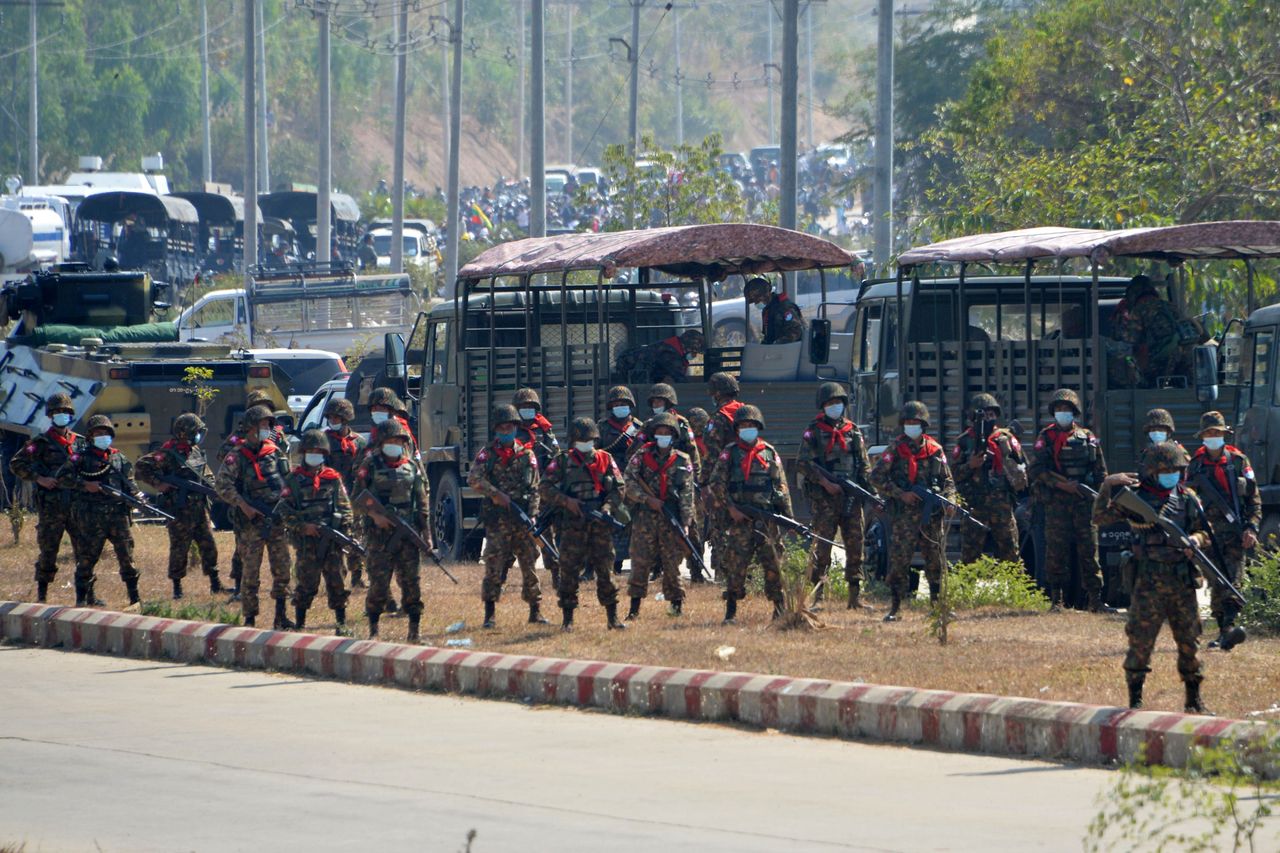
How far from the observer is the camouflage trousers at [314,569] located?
13678mm

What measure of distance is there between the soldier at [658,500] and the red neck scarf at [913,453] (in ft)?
4.49

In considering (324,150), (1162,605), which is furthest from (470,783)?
(324,150)

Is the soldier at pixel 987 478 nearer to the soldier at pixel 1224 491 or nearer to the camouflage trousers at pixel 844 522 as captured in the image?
the camouflage trousers at pixel 844 522

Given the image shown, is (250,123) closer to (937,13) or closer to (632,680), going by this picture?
(937,13)

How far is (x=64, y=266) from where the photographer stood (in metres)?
26.7

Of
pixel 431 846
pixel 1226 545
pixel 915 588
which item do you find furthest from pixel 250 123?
pixel 431 846

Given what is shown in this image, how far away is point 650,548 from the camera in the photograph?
1395cm

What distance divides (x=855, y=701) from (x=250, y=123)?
32831 millimetres

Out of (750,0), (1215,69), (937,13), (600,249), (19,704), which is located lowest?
(19,704)

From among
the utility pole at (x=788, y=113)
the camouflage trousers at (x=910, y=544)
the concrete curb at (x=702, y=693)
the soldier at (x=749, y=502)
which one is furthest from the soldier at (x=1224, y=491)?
the utility pole at (x=788, y=113)

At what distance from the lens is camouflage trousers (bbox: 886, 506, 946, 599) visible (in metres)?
14.1

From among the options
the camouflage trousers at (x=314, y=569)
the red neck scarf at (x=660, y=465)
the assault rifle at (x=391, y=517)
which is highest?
the red neck scarf at (x=660, y=465)

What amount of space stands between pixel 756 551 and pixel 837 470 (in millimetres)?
1179

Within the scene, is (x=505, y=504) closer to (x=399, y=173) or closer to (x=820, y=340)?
(x=820, y=340)
